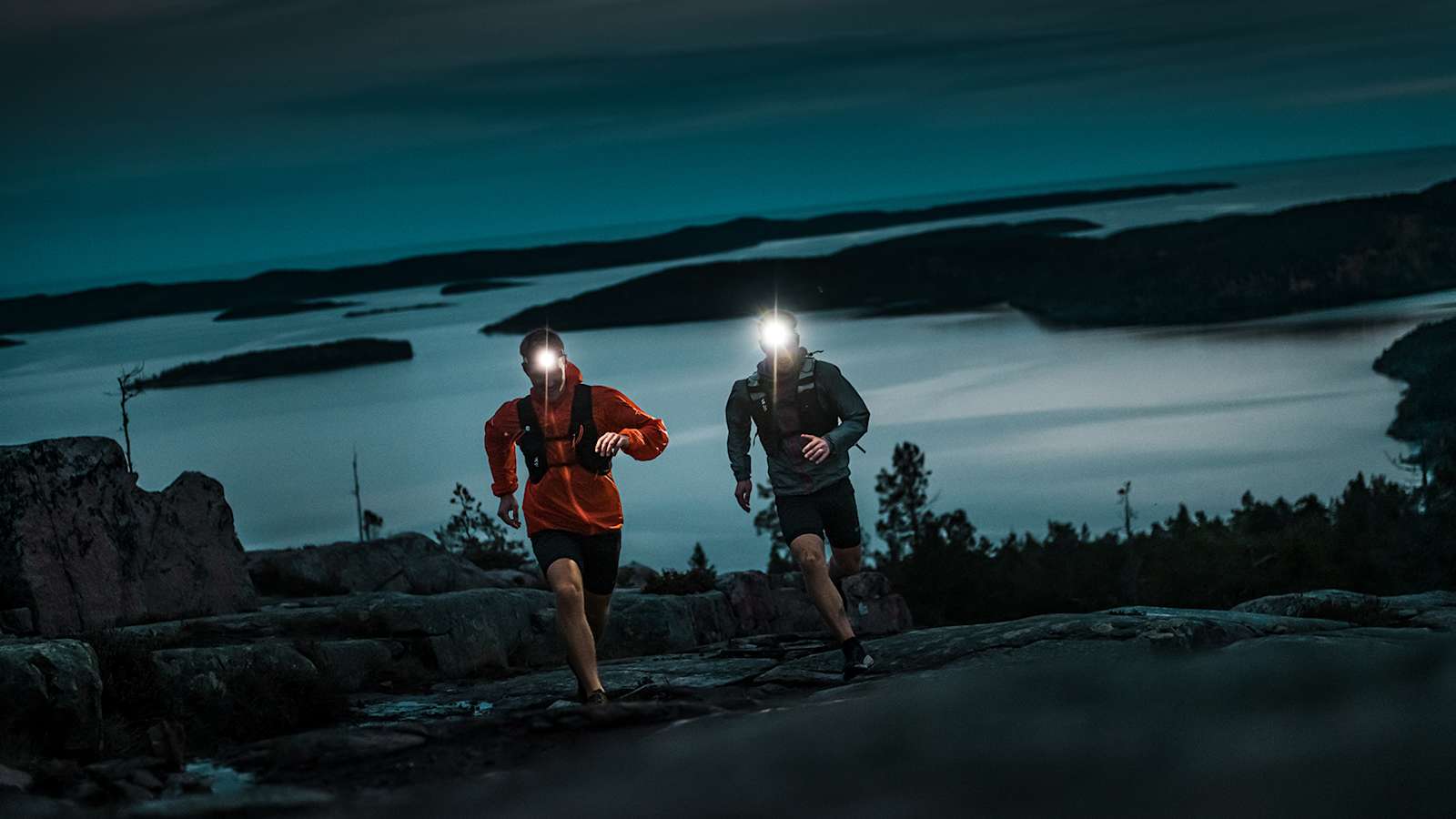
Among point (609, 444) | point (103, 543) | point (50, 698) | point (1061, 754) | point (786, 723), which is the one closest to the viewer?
point (1061, 754)

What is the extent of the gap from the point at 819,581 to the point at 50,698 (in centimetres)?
Answer: 496

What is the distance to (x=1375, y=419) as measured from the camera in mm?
125438

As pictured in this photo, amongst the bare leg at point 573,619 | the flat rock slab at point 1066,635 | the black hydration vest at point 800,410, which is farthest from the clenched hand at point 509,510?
the flat rock slab at point 1066,635

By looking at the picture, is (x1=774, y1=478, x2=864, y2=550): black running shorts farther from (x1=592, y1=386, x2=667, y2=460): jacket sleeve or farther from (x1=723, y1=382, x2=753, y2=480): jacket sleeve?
(x1=592, y1=386, x2=667, y2=460): jacket sleeve

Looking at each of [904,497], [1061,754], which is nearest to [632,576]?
[1061,754]

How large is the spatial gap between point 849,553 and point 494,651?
18.8 ft

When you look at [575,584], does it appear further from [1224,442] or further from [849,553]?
[1224,442]

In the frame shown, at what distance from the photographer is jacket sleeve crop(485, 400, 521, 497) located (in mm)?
9328

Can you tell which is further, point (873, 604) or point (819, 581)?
Result: point (873, 604)

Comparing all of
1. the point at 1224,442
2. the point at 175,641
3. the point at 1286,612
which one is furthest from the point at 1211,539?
the point at 1224,442

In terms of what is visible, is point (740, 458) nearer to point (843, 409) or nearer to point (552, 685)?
point (843, 409)

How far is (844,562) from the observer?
10.7 meters

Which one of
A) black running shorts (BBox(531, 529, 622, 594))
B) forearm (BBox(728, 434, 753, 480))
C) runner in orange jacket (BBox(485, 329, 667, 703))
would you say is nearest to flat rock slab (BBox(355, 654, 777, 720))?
black running shorts (BBox(531, 529, 622, 594))

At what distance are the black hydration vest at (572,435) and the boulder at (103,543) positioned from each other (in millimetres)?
8244
